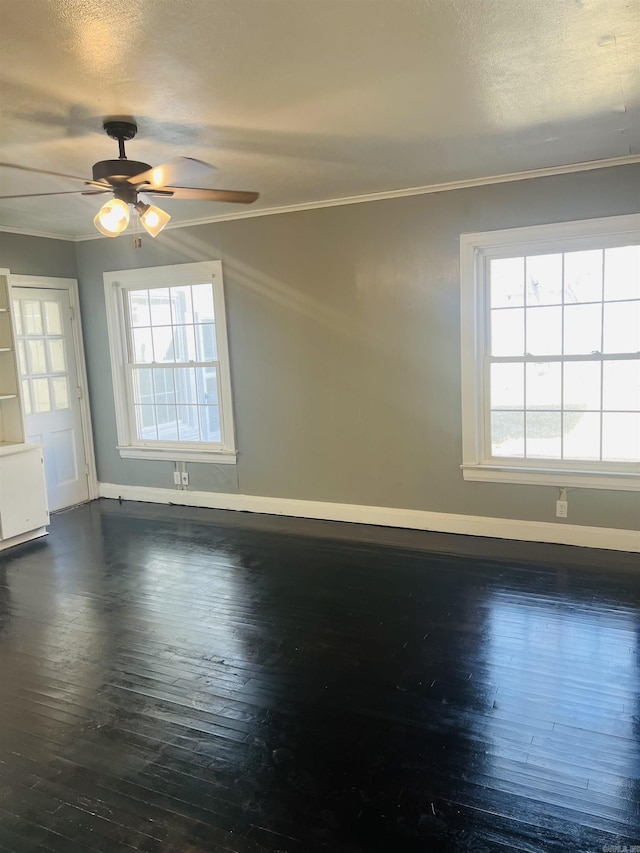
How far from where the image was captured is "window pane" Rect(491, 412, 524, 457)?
4.45 meters

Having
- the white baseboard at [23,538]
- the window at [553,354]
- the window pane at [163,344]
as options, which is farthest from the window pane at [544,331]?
the white baseboard at [23,538]

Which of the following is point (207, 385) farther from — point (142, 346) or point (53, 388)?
point (53, 388)

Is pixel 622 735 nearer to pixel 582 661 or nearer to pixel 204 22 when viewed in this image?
pixel 582 661

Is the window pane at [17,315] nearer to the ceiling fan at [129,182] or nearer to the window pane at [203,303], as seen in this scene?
the window pane at [203,303]

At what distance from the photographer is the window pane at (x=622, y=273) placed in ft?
13.0

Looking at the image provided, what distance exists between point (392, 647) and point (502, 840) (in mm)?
1204

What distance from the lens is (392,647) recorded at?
3.05 metres

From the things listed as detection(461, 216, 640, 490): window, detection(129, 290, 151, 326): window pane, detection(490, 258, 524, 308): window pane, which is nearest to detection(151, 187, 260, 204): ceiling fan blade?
detection(461, 216, 640, 490): window

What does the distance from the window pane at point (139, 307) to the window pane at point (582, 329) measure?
3.69 metres

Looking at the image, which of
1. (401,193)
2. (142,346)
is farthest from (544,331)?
(142,346)

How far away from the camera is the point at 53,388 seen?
5832 millimetres

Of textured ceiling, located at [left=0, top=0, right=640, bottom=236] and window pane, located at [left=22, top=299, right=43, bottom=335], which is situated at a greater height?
textured ceiling, located at [left=0, top=0, right=640, bottom=236]

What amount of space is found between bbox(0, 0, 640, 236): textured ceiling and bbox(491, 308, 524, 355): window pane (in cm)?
96

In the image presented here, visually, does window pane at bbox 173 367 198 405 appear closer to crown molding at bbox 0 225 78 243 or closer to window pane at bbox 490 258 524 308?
crown molding at bbox 0 225 78 243
